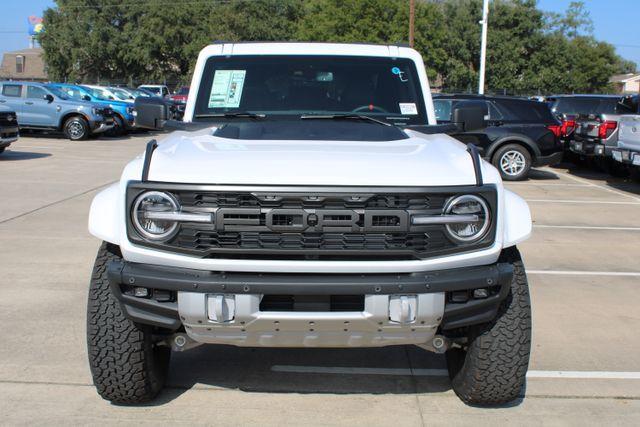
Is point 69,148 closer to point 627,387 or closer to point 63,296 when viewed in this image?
point 63,296

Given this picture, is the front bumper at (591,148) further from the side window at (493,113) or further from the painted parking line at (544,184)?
the side window at (493,113)

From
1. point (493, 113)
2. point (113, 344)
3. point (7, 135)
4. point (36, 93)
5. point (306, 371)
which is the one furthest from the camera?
point (36, 93)

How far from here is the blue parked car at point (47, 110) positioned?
21.6 metres

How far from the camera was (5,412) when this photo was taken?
12.3 feet

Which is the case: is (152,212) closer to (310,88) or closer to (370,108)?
(310,88)

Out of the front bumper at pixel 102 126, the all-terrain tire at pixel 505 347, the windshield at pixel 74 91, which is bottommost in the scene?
the all-terrain tire at pixel 505 347

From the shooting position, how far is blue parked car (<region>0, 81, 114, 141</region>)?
21.6m

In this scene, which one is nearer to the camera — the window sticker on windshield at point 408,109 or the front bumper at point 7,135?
the window sticker on windshield at point 408,109

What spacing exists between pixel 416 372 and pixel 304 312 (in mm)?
1552

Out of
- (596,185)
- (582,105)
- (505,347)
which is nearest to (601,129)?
(596,185)

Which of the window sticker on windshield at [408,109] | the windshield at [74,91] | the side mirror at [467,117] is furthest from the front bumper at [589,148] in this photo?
the windshield at [74,91]

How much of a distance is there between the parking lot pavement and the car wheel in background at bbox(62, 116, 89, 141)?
49.1 ft

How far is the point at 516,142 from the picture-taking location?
14.6 metres

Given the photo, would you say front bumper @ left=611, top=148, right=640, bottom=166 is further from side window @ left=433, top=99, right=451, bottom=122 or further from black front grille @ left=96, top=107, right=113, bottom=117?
black front grille @ left=96, top=107, right=113, bottom=117
